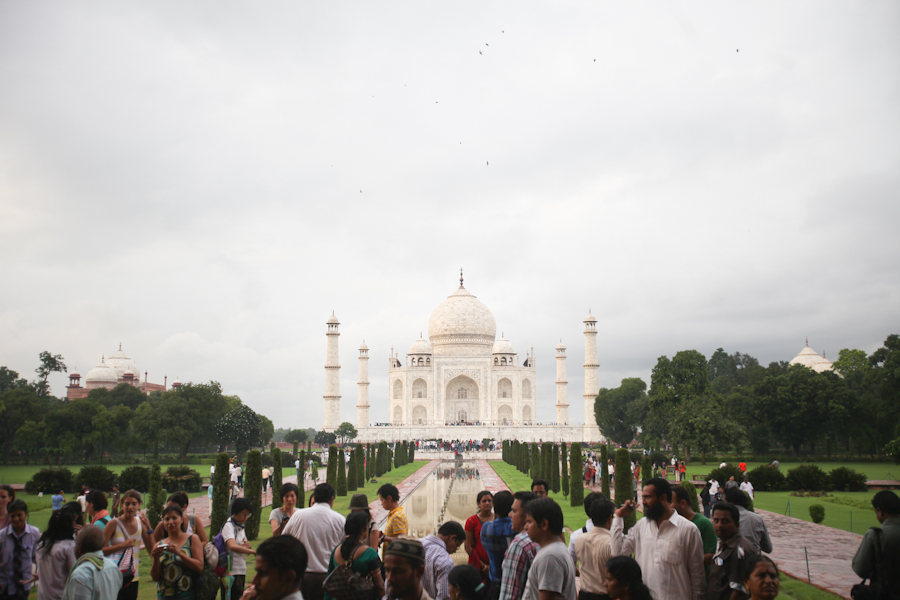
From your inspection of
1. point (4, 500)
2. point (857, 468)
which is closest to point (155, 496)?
point (4, 500)

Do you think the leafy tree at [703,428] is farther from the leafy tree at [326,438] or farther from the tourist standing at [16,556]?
the tourist standing at [16,556]

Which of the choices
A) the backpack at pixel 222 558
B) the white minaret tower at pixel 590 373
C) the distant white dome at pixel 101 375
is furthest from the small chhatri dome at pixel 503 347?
the backpack at pixel 222 558

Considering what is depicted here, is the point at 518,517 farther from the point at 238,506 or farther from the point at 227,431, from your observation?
the point at 227,431

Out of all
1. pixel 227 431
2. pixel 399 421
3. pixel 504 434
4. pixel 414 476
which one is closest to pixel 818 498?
pixel 414 476

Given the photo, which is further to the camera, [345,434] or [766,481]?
[345,434]

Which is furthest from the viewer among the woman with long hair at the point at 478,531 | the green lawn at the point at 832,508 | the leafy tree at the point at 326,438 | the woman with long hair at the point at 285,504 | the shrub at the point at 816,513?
the leafy tree at the point at 326,438

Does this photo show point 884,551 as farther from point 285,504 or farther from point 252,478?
point 252,478
